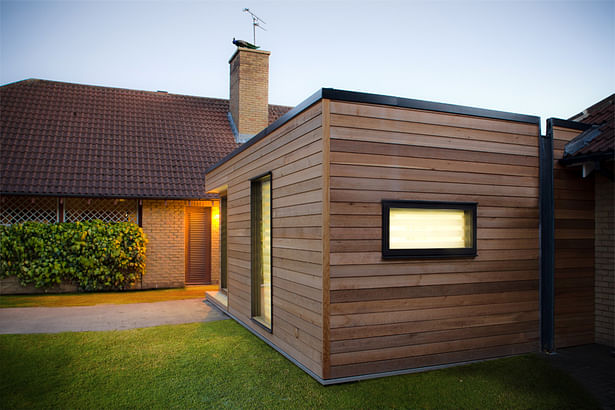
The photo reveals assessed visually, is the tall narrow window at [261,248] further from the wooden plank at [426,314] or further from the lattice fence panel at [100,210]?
the lattice fence panel at [100,210]

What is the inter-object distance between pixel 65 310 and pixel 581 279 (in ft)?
27.8

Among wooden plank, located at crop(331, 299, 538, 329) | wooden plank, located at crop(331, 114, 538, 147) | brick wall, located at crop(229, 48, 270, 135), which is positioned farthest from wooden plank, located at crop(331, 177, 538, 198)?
brick wall, located at crop(229, 48, 270, 135)

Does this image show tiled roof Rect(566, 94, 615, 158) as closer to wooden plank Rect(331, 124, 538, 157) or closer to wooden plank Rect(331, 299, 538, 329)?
wooden plank Rect(331, 124, 538, 157)

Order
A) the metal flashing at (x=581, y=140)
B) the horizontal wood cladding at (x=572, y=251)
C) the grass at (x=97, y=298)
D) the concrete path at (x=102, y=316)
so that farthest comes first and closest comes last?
the grass at (x=97, y=298) < the concrete path at (x=102, y=316) < the metal flashing at (x=581, y=140) < the horizontal wood cladding at (x=572, y=251)

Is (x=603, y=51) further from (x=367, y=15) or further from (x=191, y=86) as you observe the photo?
(x=191, y=86)

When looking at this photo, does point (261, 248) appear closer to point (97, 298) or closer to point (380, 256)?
point (380, 256)

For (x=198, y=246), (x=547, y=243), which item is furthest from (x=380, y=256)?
(x=198, y=246)

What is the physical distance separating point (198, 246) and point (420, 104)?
8898 millimetres

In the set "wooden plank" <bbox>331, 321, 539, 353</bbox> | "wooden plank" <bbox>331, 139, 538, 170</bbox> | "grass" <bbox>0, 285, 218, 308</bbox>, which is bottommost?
"grass" <bbox>0, 285, 218, 308</bbox>

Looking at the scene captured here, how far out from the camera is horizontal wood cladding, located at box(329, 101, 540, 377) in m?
4.19

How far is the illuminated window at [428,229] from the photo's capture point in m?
4.42

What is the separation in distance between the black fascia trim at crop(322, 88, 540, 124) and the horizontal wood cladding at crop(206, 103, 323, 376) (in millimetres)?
234

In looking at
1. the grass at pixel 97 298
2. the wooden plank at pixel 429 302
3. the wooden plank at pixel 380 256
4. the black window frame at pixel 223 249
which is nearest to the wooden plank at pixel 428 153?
the wooden plank at pixel 380 256

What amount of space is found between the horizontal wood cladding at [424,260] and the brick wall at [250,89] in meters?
9.60
